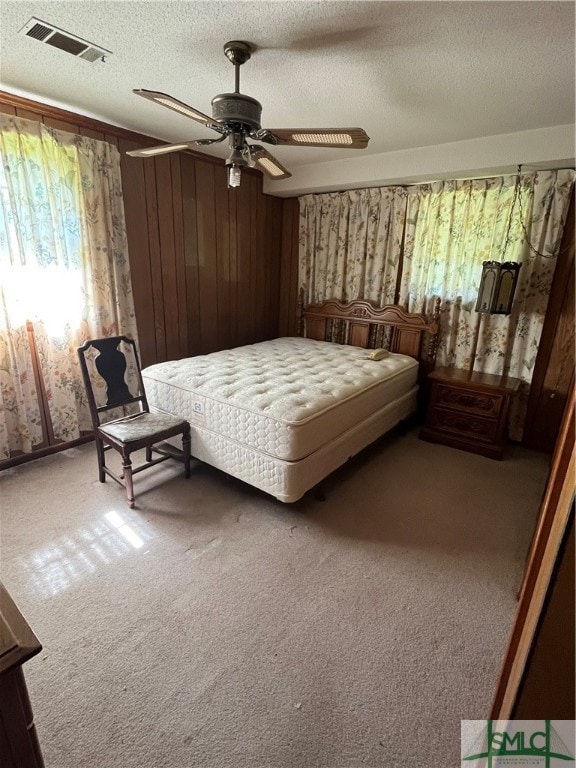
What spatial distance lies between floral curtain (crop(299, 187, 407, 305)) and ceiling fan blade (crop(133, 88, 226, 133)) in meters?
2.42

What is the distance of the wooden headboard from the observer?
383 cm

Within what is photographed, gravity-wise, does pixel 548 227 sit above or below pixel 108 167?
below

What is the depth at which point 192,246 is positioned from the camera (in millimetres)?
3834

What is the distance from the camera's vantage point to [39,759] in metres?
0.84

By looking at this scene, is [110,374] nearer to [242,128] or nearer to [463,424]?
[242,128]

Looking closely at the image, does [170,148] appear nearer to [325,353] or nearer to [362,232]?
[325,353]

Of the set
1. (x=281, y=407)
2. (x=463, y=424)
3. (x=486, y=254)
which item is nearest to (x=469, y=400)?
(x=463, y=424)

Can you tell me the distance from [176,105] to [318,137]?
0.66 meters

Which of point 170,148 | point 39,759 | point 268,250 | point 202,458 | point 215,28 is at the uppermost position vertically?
point 215,28

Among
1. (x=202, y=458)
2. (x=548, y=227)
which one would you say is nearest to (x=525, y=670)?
(x=202, y=458)

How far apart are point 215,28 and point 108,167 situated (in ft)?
5.57

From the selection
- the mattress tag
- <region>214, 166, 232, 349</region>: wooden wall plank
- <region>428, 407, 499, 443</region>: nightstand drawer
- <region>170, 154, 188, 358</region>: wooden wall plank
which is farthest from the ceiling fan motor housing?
<region>428, 407, 499, 443</region>: nightstand drawer

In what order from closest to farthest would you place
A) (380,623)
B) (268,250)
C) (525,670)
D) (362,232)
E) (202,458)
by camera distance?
(525,670), (380,623), (202,458), (362,232), (268,250)

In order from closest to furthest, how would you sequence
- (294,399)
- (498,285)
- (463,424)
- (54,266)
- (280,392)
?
(294,399) < (280,392) < (54,266) < (498,285) < (463,424)
